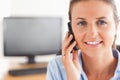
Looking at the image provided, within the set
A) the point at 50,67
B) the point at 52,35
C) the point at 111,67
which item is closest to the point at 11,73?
the point at 52,35

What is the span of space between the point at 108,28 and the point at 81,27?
109 mm

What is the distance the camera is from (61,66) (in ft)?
3.99

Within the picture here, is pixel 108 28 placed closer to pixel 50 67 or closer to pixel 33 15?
pixel 50 67

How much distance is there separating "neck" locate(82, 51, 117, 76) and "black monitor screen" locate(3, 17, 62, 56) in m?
1.16

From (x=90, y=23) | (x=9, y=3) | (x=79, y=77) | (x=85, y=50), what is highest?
(x=9, y=3)

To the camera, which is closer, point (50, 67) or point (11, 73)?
point (50, 67)

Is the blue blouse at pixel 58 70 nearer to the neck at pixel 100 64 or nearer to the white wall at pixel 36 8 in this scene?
the neck at pixel 100 64

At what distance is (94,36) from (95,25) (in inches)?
1.7

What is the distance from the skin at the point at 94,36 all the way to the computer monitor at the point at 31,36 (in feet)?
3.77

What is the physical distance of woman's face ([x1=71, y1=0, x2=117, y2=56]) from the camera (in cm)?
104

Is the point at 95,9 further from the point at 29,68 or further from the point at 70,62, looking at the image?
the point at 29,68

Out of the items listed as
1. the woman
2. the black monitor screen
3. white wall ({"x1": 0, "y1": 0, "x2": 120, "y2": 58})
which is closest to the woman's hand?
the woman

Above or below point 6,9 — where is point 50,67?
below

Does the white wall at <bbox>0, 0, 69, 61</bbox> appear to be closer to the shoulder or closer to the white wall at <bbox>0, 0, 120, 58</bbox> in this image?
the white wall at <bbox>0, 0, 120, 58</bbox>
